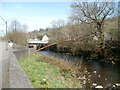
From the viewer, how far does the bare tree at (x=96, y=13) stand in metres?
23.1

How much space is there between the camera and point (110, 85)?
877 cm

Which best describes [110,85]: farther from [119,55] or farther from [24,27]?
[24,27]

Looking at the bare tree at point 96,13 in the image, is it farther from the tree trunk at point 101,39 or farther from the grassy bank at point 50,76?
the grassy bank at point 50,76

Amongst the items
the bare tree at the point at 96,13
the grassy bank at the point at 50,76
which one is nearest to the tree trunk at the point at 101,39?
the bare tree at the point at 96,13

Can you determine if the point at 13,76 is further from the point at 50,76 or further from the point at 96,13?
Result: the point at 96,13

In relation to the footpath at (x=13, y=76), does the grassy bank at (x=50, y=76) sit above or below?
below

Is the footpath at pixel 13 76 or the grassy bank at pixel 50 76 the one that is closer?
the footpath at pixel 13 76

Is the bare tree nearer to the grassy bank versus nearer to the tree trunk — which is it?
the tree trunk

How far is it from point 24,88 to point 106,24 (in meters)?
22.7

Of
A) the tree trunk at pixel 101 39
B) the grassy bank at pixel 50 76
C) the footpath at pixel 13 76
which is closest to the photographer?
the footpath at pixel 13 76

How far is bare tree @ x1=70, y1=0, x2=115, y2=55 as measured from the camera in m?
23.1

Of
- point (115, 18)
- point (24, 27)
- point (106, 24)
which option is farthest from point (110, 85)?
point (24, 27)

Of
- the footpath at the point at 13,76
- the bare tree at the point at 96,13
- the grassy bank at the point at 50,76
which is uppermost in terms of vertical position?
the bare tree at the point at 96,13

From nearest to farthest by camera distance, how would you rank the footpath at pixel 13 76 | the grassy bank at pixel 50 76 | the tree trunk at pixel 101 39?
the footpath at pixel 13 76, the grassy bank at pixel 50 76, the tree trunk at pixel 101 39
